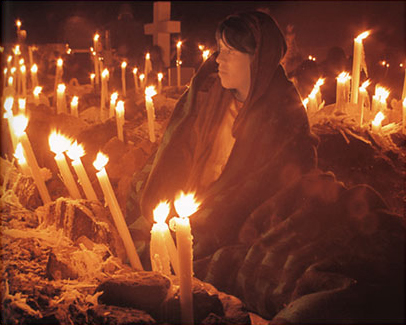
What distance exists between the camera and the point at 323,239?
7.47 ft

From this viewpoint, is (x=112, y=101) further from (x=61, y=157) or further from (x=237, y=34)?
(x=237, y=34)

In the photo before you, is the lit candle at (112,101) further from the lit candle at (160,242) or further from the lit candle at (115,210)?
the lit candle at (160,242)

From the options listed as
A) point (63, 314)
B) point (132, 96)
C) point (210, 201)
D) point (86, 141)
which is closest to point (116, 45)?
point (132, 96)

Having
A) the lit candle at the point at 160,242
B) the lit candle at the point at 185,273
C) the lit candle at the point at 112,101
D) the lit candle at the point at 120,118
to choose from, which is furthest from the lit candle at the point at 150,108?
the lit candle at the point at 185,273

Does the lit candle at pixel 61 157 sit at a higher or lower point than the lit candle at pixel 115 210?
higher

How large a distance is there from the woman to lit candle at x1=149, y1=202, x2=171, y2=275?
0.69 ft

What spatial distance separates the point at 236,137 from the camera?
279 cm

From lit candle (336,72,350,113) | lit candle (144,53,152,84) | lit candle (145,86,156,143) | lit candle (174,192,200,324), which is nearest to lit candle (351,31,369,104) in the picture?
lit candle (336,72,350,113)

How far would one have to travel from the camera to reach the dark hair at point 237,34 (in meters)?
2.63

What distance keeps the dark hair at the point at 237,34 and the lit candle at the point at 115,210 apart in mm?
933

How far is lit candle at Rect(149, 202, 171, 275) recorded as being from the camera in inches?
96.6

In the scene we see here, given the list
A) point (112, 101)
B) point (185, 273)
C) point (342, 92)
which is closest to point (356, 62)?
point (342, 92)

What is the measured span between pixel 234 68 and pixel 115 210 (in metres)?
1.00

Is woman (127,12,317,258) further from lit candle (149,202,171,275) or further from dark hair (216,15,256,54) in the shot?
lit candle (149,202,171,275)
